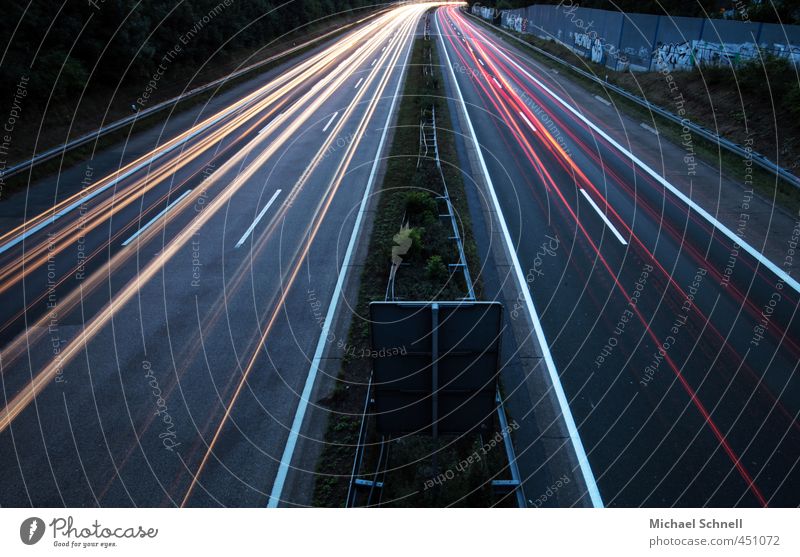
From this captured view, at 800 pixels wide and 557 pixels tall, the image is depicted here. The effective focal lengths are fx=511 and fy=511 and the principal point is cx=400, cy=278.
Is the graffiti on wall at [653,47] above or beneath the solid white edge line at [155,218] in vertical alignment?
above

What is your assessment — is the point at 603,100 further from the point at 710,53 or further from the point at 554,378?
the point at 554,378

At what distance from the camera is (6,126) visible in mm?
26938

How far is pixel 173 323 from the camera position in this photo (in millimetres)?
13820

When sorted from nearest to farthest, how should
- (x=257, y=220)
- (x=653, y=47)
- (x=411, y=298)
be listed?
(x=411, y=298) < (x=257, y=220) < (x=653, y=47)

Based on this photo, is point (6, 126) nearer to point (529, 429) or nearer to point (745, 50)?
point (529, 429)

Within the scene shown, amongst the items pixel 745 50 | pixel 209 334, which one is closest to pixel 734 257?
pixel 209 334

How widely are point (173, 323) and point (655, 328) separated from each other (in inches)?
498

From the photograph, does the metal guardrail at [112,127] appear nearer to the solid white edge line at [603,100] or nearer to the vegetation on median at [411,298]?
the vegetation on median at [411,298]

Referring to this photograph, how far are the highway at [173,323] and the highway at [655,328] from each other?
582 cm

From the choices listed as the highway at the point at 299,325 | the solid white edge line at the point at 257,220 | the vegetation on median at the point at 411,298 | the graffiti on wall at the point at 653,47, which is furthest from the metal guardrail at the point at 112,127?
the graffiti on wall at the point at 653,47

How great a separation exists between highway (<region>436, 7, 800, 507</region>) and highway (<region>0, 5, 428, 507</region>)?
5819mm

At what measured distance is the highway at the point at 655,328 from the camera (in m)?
9.23

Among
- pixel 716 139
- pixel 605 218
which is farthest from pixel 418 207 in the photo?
pixel 716 139

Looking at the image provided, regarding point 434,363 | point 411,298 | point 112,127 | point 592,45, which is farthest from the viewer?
point 592,45
